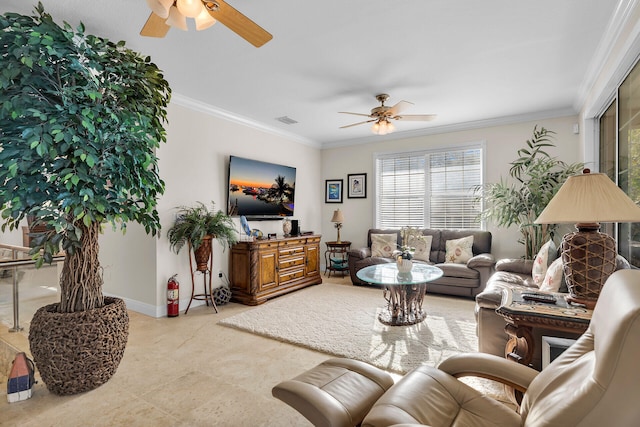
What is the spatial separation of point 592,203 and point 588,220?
10 cm

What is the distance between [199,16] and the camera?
1.86m

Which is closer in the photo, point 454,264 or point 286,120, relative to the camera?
point 454,264

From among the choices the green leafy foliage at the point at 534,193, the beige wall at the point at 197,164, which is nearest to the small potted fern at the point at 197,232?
the beige wall at the point at 197,164

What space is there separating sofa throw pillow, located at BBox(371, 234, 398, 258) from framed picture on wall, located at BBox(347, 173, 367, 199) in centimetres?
105

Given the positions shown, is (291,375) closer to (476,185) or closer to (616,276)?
(616,276)

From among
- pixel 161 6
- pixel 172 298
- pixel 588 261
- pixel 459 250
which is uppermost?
pixel 161 6

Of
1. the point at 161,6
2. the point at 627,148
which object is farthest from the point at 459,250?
the point at 161,6

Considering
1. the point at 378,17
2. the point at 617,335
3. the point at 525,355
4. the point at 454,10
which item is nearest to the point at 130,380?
the point at 525,355

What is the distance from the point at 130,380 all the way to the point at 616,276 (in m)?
2.98

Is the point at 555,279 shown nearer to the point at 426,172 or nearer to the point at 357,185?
the point at 426,172

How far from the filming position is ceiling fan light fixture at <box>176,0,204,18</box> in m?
1.74

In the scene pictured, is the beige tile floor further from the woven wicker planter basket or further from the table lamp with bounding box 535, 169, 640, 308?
the table lamp with bounding box 535, 169, 640, 308

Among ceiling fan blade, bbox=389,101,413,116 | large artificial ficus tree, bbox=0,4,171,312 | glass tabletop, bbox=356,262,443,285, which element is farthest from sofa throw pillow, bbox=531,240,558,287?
large artificial ficus tree, bbox=0,4,171,312

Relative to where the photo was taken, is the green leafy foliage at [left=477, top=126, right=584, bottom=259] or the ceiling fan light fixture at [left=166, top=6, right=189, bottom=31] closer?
the ceiling fan light fixture at [left=166, top=6, right=189, bottom=31]
